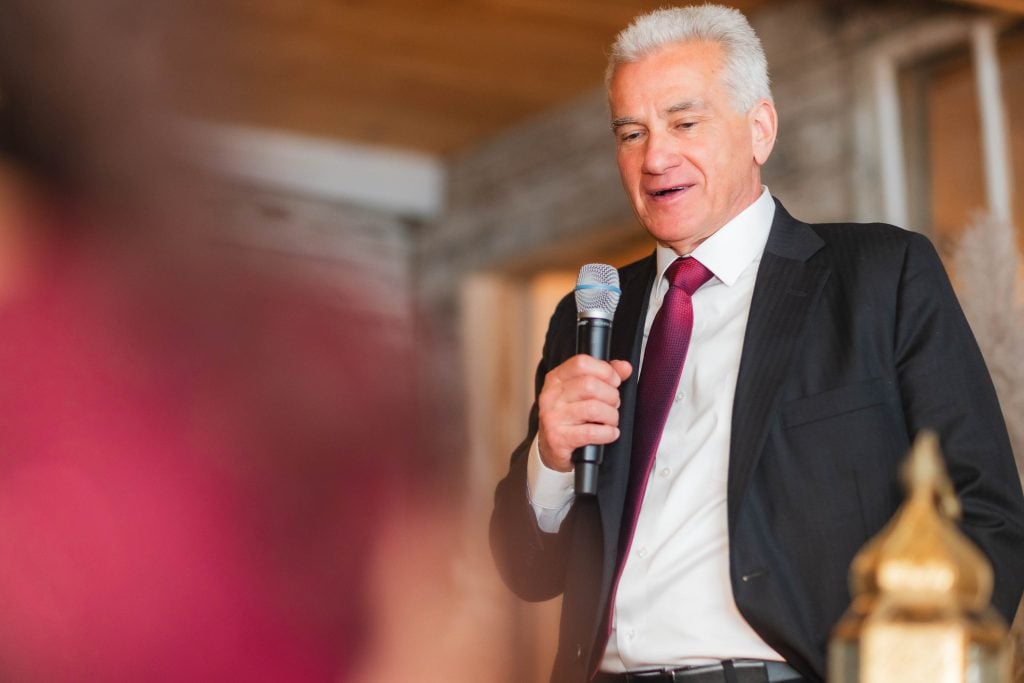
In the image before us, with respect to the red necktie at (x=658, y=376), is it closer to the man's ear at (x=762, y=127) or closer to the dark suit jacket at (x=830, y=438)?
the dark suit jacket at (x=830, y=438)

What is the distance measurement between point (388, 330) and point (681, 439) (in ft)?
2.86

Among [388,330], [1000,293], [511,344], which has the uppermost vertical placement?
[511,344]

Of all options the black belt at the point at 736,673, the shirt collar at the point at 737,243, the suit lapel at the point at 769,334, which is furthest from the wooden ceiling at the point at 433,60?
the black belt at the point at 736,673

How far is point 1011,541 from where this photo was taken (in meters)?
1.30

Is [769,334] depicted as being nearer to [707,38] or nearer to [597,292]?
[597,292]

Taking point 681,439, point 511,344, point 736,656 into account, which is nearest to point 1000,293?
point 681,439

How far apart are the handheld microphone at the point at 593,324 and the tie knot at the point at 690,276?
0.26 ft

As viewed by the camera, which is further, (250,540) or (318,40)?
(318,40)

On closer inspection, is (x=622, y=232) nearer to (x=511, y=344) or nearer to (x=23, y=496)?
(x=511, y=344)

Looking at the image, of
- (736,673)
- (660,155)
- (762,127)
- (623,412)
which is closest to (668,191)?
(660,155)

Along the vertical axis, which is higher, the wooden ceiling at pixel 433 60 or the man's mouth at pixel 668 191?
the wooden ceiling at pixel 433 60

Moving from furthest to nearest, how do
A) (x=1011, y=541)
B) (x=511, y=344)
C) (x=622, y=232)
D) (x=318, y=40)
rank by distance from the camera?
(x=511, y=344), (x=622, y=232), (x=318, y=40), (x=1011, y=541)

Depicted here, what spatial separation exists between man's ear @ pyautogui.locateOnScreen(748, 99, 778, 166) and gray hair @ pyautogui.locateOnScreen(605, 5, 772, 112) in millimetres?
20

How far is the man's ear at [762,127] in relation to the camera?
167cm
